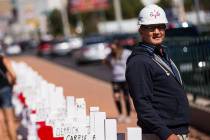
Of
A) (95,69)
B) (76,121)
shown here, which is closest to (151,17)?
(76,121)

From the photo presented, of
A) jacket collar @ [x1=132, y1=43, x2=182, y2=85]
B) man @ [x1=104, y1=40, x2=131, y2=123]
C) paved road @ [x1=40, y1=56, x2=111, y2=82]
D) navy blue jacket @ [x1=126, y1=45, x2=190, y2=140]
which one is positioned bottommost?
paved road @ [x1=40, y1=56, x2=111, y2=82]

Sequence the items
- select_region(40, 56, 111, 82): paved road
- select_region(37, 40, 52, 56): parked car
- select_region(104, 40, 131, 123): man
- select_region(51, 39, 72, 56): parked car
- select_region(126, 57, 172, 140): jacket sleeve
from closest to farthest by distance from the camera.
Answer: select_region(126, 57, 172, 140): jacket sleeve, select_region(104, 40, 131, 123): man, select_region(40, 56, 111, 82): paved road, select_region(51, 39, 72, 56): parked car, select_region(37, 40, 52, 56): parked car

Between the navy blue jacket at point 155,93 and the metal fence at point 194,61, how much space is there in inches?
260

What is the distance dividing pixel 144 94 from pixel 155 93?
0.14m

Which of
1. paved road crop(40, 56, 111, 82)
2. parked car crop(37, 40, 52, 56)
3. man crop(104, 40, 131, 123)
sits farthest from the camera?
parked car crop(37, 40, 52, 56)

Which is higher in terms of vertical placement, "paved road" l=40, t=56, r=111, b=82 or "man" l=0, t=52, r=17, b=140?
"man" l=0, t=52, r=17, b=140

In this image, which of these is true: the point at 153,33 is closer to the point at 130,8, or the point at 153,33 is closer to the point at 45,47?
the point at 45,47

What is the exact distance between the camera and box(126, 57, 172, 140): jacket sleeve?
16.2ft

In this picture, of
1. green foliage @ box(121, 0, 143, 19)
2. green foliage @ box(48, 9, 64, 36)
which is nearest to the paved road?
green foliage @ box(121, 0, 143, 19)

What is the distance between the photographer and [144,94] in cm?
500

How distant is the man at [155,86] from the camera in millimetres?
5000

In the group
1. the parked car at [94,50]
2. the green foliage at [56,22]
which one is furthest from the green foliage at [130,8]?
the parked car at [94,50]

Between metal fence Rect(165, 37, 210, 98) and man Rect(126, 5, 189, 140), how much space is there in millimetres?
6581

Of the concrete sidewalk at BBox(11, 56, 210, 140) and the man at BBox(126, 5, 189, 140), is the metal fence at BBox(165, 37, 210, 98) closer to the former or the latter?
the concrete sidewalk at BBox(11, 56, 210, 140)
